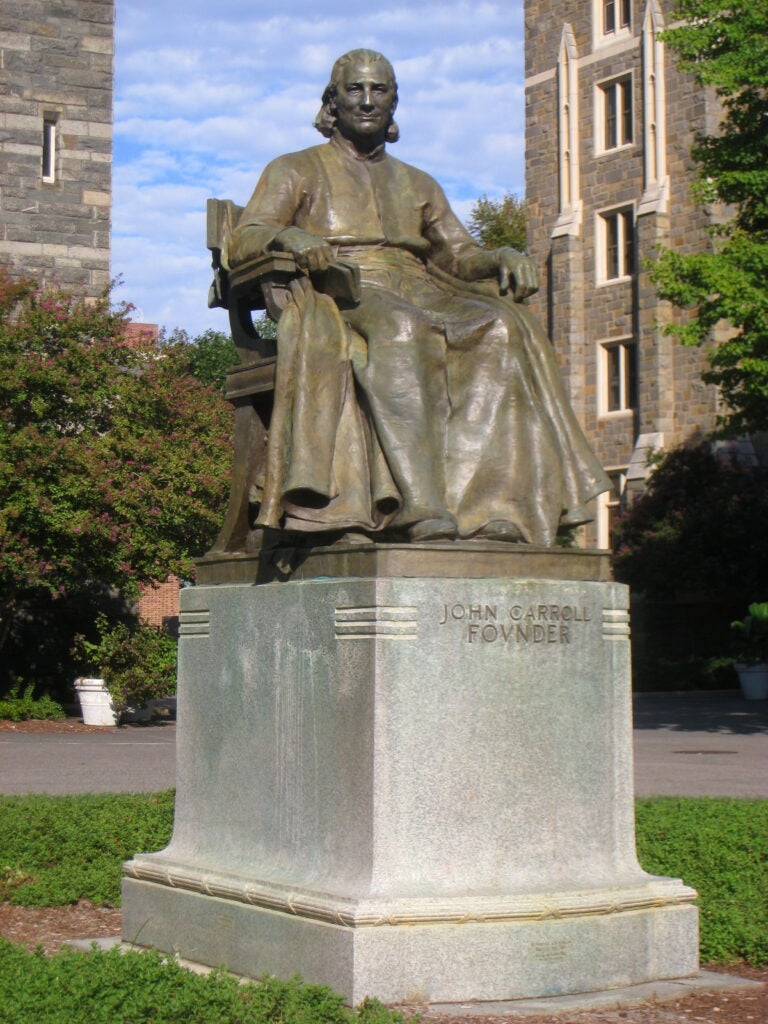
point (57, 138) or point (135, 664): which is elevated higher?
point (57, 138)

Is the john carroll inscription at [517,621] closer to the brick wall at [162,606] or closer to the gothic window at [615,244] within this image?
the brick wall at [162,606]

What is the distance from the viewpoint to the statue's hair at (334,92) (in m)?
7.93

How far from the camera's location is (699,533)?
1362 inches

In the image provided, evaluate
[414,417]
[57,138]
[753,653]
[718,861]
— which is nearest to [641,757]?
[718,861]

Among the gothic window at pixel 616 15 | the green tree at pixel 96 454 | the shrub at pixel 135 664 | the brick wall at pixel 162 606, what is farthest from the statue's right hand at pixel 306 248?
the gothic window at pixel 616 15

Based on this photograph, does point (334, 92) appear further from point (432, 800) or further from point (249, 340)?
point (432, 800)

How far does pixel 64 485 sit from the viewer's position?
75.8ft

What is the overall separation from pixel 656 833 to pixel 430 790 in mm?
3339

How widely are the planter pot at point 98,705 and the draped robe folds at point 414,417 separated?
1756cm

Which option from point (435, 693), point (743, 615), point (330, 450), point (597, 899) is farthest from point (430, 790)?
point (743, 615)

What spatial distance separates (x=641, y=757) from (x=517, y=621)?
1230 cm

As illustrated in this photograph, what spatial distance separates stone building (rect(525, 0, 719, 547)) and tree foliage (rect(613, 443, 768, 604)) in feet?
10.8

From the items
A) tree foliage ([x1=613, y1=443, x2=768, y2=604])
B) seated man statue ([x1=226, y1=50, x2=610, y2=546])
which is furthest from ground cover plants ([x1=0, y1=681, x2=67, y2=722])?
seated man statue ([x1=226, y1=50, x2=610, y2=546])

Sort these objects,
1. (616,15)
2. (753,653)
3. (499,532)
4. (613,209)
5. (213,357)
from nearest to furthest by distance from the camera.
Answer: (499,532), (753,653), (613,209), (616,15), (213,357)
